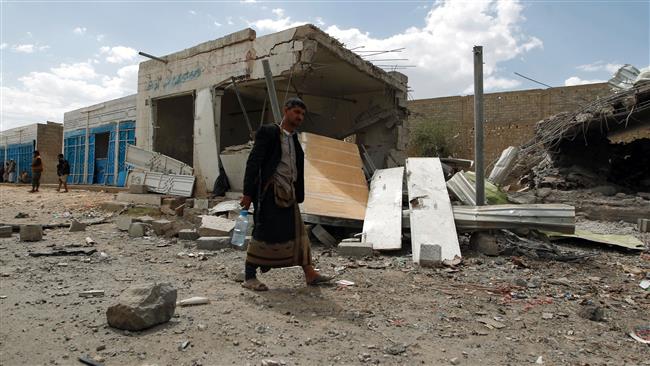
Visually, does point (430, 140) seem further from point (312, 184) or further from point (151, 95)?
point (312, 184)

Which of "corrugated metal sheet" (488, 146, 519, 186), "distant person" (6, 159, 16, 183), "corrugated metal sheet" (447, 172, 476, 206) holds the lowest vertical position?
"corrugated metal sheet" (447, 172, 476, 206)

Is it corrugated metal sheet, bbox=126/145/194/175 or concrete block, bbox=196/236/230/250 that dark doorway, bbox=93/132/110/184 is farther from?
concrete block, bbox=196/236/230/250

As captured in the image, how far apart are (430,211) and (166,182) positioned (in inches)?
259

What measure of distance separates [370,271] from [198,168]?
6484 millimetres

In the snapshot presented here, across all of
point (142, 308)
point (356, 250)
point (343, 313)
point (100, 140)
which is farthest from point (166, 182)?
point (100, 140)

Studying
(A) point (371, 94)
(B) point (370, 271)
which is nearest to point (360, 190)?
(B) point (370, 271)

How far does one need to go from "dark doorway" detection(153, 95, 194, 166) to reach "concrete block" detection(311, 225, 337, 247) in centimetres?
701

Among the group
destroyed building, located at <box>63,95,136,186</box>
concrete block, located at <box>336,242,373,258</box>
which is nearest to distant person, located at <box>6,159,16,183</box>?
destroyed building, located at <box>63,95,136,186</box>

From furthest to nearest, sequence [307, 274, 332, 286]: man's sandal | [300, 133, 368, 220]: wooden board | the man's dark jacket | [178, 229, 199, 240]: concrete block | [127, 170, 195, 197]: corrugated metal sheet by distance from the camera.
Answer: [127, 170, 195, 197]: corrugated metal sheet < [178, 229, 199, 240]: concrete block < [300, 133, 368, 220]: wooden board < [307, 274, 332, 286]: man's sandal < the man's dark jacket

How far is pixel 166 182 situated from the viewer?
31.6 feet

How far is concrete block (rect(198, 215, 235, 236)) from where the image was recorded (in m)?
5.46

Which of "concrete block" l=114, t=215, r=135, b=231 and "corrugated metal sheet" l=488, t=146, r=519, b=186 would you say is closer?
"concrete block" l=114, t=215, r=135, b=231

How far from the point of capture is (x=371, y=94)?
37.0ft

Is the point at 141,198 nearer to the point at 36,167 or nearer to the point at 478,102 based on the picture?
the point at 36,167
